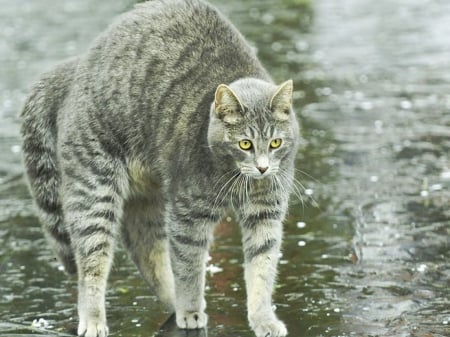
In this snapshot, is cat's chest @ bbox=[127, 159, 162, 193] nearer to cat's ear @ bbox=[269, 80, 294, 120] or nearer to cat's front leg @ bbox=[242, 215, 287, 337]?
cat's front leg @ bbox=[242, 215, 287, 337]

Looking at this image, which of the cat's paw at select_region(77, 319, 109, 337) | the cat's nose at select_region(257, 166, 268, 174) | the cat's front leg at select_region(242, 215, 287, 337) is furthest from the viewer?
the cat's paw at select_region(77, 319, 109, 337)

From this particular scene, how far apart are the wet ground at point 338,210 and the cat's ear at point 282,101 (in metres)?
→ 0.60

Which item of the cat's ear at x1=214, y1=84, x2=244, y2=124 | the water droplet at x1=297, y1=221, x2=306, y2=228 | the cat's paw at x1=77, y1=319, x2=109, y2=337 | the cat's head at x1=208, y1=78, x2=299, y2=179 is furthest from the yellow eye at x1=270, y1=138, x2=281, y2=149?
the water droplet at x1=297, y1=221, x2=306, y2=228

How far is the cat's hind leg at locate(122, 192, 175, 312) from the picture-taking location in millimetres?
7758

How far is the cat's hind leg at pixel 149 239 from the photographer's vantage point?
776 cm

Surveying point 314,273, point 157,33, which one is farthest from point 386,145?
point 157,33

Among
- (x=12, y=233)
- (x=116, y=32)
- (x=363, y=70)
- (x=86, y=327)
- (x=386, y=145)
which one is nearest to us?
(x=86, y=327)

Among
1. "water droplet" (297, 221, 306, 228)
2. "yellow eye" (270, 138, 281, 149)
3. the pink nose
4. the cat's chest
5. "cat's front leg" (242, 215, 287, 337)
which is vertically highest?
"yellow eye" (270, 138, 281, 149)

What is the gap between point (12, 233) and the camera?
964 centimetres

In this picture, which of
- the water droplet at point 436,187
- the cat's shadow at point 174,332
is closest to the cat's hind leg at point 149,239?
the cat's shadow at point 174,332

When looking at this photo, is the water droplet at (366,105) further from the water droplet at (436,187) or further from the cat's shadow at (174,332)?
the cat's shadow at (174,332)

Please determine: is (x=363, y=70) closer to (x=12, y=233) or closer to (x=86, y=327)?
(x=12, y=233)

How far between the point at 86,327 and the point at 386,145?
5448 millimetres

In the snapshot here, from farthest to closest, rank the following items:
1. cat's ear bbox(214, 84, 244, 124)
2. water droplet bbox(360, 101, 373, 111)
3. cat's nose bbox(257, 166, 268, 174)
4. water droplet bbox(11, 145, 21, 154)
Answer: water droplet bbox(360, 101, 373, 111) → water droplet bbox(11, 145, 21, 154) → cat's ear bbox(214, 84, 244, 124) → cat's nose bbox(257, 166, 268, 174)
